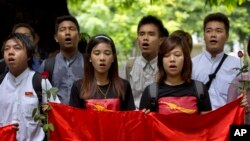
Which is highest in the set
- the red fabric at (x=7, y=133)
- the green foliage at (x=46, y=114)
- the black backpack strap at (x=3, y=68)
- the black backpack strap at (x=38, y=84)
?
the black backpack strap at (x=3, y=68)

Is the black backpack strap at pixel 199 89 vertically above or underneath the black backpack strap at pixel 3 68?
underneath

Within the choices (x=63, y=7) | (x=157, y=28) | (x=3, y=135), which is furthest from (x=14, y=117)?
(x=63, y=7)

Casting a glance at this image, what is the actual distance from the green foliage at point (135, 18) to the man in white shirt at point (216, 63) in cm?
1363

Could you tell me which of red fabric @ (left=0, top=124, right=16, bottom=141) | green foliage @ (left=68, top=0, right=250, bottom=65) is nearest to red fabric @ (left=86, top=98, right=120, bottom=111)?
red fabric @ (left=0, top=124, right=16, bottom=141)

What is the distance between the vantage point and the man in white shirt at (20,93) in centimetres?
643

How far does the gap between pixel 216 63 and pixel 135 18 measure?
53.3 ft

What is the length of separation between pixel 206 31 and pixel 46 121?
7.55 ft

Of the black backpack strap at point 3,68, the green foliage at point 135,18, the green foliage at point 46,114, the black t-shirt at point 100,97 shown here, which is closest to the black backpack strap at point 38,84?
the green foliage at point 46,114

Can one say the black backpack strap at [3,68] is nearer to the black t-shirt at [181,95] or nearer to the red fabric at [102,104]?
the red fabric at [102,104]

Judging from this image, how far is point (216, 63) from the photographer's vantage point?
7398mm


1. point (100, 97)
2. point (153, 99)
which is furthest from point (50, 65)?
point (153, 99)

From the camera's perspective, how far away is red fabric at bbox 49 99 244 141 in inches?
244

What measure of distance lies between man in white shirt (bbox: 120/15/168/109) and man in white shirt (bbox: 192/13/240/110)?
491 millimetres

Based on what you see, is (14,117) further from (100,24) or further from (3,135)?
(100,24)
